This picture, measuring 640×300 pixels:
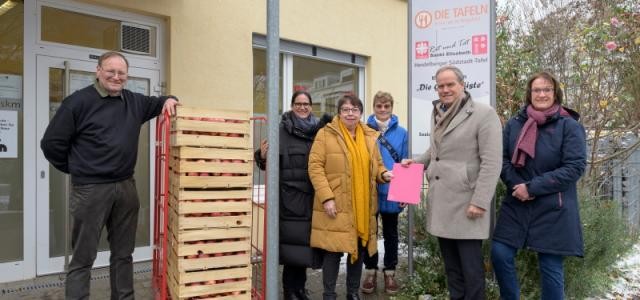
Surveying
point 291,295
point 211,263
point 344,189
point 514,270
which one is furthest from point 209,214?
point 514,270

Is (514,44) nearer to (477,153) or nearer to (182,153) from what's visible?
(477,153)

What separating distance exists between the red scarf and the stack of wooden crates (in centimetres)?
184

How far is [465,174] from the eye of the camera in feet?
10.5

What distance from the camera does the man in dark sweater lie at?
3186 mm

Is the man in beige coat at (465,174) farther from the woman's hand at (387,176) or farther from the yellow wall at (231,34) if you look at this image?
the yellow wall at (231,34)

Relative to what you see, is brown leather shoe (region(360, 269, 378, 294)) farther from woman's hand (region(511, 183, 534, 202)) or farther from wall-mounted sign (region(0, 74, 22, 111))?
wall-mounted sign (region(0, 74, 22, 111))

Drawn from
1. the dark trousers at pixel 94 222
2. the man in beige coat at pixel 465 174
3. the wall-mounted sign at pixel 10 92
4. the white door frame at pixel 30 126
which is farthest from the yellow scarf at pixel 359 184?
the wall-mounted sign at pixel 10 92

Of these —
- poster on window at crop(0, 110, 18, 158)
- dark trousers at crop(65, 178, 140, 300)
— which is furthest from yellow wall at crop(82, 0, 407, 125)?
dark trousers at crop(65, 178, 140, 300)

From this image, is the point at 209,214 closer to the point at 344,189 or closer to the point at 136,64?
the point at 344,189

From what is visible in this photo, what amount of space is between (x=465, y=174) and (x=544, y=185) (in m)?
0.49

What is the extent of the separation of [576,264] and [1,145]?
532cm

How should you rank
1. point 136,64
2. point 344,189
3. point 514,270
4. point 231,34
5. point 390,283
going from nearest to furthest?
point 514,270 → point 344,189 → point 390,283 → point 136,64 → point 231,34

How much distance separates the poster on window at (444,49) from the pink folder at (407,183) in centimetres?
85

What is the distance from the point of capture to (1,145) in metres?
4.58
